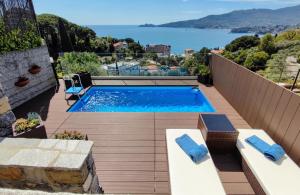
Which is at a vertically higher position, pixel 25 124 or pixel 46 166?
pixel 46 166

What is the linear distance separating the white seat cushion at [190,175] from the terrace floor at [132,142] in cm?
38

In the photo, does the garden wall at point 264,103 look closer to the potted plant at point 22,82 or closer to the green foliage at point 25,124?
the green foliage at point 25,124

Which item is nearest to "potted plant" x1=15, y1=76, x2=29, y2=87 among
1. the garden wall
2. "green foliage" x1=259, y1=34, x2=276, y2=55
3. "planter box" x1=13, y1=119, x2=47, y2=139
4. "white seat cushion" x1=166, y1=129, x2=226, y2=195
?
"planter box" x1=13, y1=119, x2=47, y2=139

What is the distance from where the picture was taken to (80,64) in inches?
350

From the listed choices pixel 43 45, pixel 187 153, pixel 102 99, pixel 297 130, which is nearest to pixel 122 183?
pixel 187 153

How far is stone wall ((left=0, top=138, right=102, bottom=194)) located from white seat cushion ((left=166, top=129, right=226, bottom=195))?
1305 millimetres

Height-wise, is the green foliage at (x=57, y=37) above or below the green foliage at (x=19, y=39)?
below

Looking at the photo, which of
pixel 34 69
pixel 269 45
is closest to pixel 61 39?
pixel 34 69

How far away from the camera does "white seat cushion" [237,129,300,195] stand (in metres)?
2.51

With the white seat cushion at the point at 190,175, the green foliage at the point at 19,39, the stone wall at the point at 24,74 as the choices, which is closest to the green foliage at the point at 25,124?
the stone wall at the point at 24,74

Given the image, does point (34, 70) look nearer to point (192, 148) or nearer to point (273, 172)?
point (192, 148)

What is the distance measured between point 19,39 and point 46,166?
20.5ft

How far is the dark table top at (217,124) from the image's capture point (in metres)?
3.43

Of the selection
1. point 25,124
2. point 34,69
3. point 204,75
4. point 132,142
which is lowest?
point 132,142
